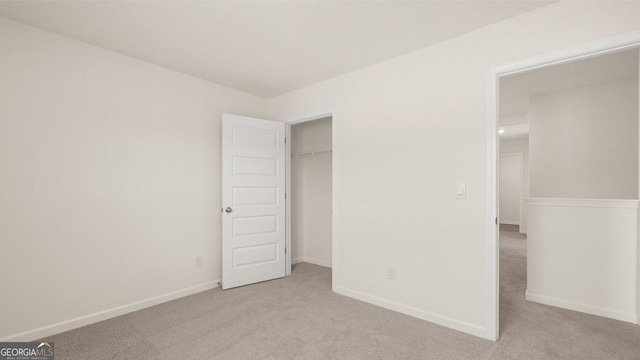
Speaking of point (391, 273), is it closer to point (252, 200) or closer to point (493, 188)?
point (493, 188)

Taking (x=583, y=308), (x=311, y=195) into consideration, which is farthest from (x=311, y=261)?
(x=583, y=308)

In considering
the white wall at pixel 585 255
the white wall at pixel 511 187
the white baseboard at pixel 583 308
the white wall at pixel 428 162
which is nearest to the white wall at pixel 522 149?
the white wall at pixel 511 187

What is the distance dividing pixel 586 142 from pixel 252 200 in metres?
4.34

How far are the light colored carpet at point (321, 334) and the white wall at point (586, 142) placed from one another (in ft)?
6.12

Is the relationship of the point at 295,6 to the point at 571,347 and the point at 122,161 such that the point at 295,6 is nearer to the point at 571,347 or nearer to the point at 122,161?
the point at 122,161

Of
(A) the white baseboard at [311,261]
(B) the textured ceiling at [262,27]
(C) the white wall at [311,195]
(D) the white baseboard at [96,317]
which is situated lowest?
(A) the white baseboard at [311,261]

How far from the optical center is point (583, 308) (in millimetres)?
2859

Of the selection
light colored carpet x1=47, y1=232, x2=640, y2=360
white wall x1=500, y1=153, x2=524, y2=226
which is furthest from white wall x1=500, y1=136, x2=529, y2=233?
light colored carpet x1=47, y1=232, x2=640, y2=360

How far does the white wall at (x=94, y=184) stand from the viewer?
234 cm

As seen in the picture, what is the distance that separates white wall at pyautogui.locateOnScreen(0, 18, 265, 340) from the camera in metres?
2.34

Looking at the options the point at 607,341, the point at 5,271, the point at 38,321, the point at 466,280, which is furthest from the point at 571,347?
the point at 5,271

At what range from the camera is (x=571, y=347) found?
222 cm

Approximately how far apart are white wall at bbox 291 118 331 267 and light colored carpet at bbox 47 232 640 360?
147cm

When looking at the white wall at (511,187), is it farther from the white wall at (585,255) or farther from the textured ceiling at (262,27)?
the textured ceiling at (262,27)
